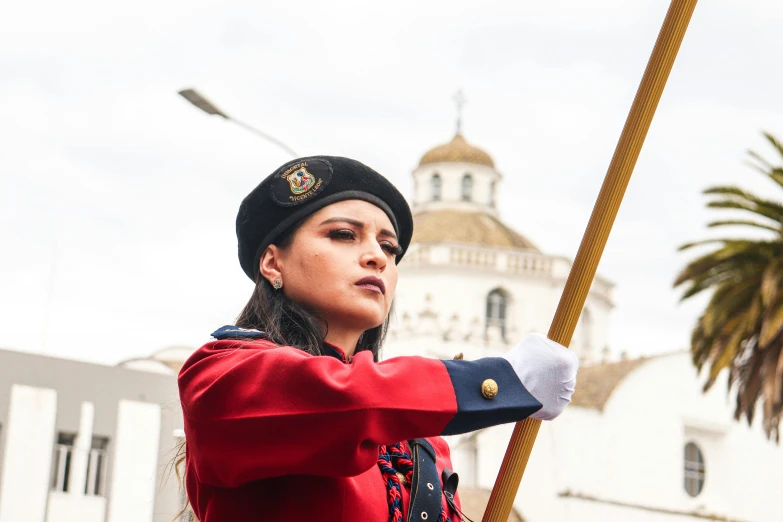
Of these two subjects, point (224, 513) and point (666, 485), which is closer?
point (224, 513)

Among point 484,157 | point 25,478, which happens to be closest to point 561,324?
point 25,478

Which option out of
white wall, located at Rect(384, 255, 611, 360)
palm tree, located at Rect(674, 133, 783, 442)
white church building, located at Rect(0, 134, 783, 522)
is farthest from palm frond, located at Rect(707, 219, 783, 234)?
white wall, located at Rect(384, 255, 611, 360)

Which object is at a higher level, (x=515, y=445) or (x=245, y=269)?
(x=245, y=269)

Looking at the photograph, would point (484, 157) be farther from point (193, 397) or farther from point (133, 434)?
point (193, 397)

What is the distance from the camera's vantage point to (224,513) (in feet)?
10.8

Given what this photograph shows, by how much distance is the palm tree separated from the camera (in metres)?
24.6

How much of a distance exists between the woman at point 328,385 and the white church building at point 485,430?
0.75 meters

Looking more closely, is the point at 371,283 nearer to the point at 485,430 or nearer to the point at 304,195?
the point at 304,195

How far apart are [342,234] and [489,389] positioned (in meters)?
0.71

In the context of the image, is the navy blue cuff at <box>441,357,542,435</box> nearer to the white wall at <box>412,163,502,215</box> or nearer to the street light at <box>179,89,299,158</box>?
the street light at <box>179,89,299,158</box>

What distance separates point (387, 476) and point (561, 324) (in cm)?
63

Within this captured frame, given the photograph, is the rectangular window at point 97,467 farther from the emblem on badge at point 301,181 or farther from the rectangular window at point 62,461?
the emblem on badge at point 301,181

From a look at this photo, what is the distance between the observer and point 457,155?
2453 inches

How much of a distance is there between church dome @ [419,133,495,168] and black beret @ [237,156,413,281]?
58469mm
